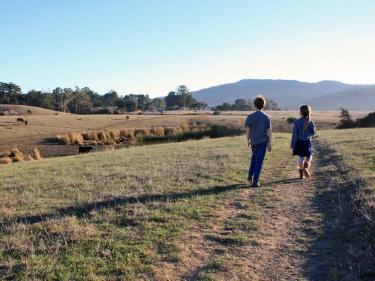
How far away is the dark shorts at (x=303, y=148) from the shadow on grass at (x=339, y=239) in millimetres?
1529

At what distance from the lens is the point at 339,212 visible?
834 cm

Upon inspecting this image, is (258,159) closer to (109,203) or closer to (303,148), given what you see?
(303,148)

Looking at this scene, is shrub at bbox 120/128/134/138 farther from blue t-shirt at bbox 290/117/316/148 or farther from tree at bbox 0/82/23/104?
tree at bbox 0/82/23/104

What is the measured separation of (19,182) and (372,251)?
9802 mm

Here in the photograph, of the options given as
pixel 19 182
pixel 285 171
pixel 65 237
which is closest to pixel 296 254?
pixel 65 237

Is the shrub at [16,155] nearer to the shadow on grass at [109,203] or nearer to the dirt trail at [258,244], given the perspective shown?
the shadow on grass at [109,203]

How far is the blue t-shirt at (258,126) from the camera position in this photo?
36.5ft

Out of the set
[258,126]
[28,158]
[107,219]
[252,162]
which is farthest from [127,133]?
[107,219]

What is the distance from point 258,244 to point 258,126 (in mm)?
4776

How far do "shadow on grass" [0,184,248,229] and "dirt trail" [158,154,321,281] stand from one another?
30.3 inches

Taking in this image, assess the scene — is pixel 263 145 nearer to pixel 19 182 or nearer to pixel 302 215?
pixel 302 215

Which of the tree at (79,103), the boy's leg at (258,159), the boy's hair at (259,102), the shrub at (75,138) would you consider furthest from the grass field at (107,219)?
the tree at (79,103)

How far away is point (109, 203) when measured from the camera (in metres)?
9.27

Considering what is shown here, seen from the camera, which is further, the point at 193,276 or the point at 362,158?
the point at 362,158
